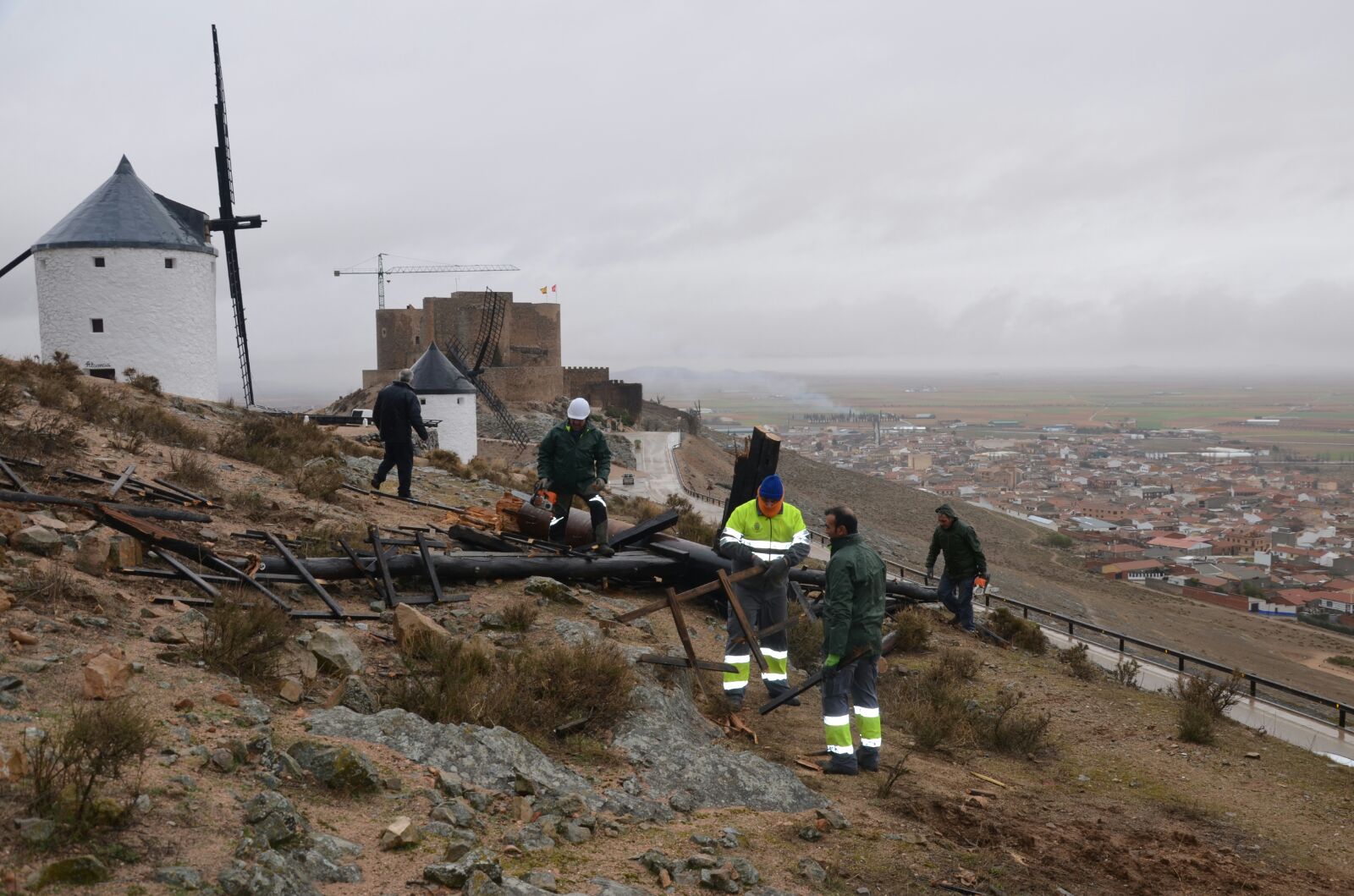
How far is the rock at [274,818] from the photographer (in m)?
4.67

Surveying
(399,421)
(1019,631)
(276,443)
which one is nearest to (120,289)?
(276,443)

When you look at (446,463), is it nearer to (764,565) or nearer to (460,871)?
(764,565)

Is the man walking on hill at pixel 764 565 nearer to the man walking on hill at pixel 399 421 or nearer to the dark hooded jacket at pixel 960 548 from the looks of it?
the dark hooded jacket at pixel 960 548

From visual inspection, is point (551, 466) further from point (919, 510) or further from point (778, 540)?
point (919, 510)

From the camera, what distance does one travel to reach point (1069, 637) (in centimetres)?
1568

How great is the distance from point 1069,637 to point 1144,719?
4.89 metres

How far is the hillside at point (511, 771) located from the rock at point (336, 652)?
2cm

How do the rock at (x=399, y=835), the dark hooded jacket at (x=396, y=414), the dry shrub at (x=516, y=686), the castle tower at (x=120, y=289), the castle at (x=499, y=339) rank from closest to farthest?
the rock at (x=399, y=835), the dry shrub at (x=516, y=686), the dark hooded jacket at (x=396, y=414), the castle tower at (x=120, y=289), the castle at (x=499, y=339)

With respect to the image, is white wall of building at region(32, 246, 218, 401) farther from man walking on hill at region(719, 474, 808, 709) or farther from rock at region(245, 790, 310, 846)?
rock at region(245, 790, 310, 846)

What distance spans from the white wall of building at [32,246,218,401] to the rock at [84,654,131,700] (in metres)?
23.4

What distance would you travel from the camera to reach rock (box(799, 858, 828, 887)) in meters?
5.55

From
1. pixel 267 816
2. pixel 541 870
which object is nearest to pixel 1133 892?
pixel 541 870

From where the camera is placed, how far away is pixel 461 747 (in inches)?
239

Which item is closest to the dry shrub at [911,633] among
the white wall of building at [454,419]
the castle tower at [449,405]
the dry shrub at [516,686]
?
the dry shrub at [516,686]
